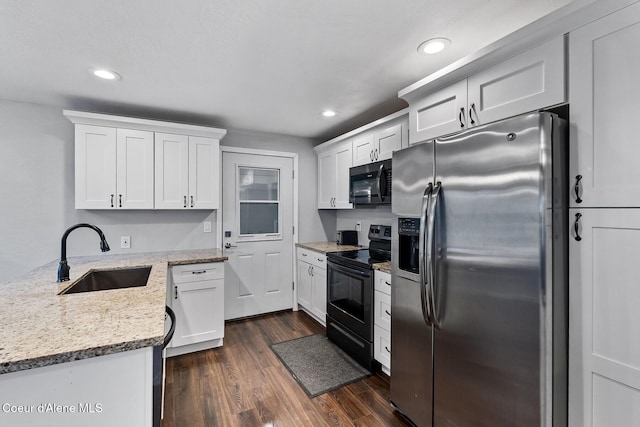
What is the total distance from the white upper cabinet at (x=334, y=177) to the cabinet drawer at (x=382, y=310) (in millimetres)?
1205

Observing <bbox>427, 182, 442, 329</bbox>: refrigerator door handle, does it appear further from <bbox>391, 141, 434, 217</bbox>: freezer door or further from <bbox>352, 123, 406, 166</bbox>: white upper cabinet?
<bbox>352, 123, 406, 166</bbox>: white upper cabinet

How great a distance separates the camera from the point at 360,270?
8.43ft

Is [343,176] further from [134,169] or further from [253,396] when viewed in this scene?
[253,396]

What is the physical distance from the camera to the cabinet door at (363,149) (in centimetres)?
294

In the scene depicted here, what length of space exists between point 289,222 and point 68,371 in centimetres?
312

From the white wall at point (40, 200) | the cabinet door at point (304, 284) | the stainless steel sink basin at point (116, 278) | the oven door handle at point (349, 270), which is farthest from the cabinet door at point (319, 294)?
the white wall at point (40, 200)

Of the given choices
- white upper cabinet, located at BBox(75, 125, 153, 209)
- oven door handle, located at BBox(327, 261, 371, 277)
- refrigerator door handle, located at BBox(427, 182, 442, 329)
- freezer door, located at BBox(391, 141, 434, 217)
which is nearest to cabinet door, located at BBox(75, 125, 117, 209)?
white upper cabinet, located at BBox(75, 125, 153, 209)

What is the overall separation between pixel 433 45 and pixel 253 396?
2693mm

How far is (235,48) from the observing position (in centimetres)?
182

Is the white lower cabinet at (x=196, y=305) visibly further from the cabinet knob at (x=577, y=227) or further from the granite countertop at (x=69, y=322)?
the cabinet knob at (x=577, y=227)

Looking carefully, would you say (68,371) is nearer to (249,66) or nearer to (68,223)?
(249,66)

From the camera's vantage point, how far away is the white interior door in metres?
3.63

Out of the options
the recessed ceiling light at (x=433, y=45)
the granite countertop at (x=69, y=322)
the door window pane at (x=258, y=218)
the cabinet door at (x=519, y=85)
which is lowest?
the granite countertop at (x=69, y=322)

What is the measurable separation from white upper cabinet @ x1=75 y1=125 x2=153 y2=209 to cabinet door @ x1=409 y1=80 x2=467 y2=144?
2520 millimetres
